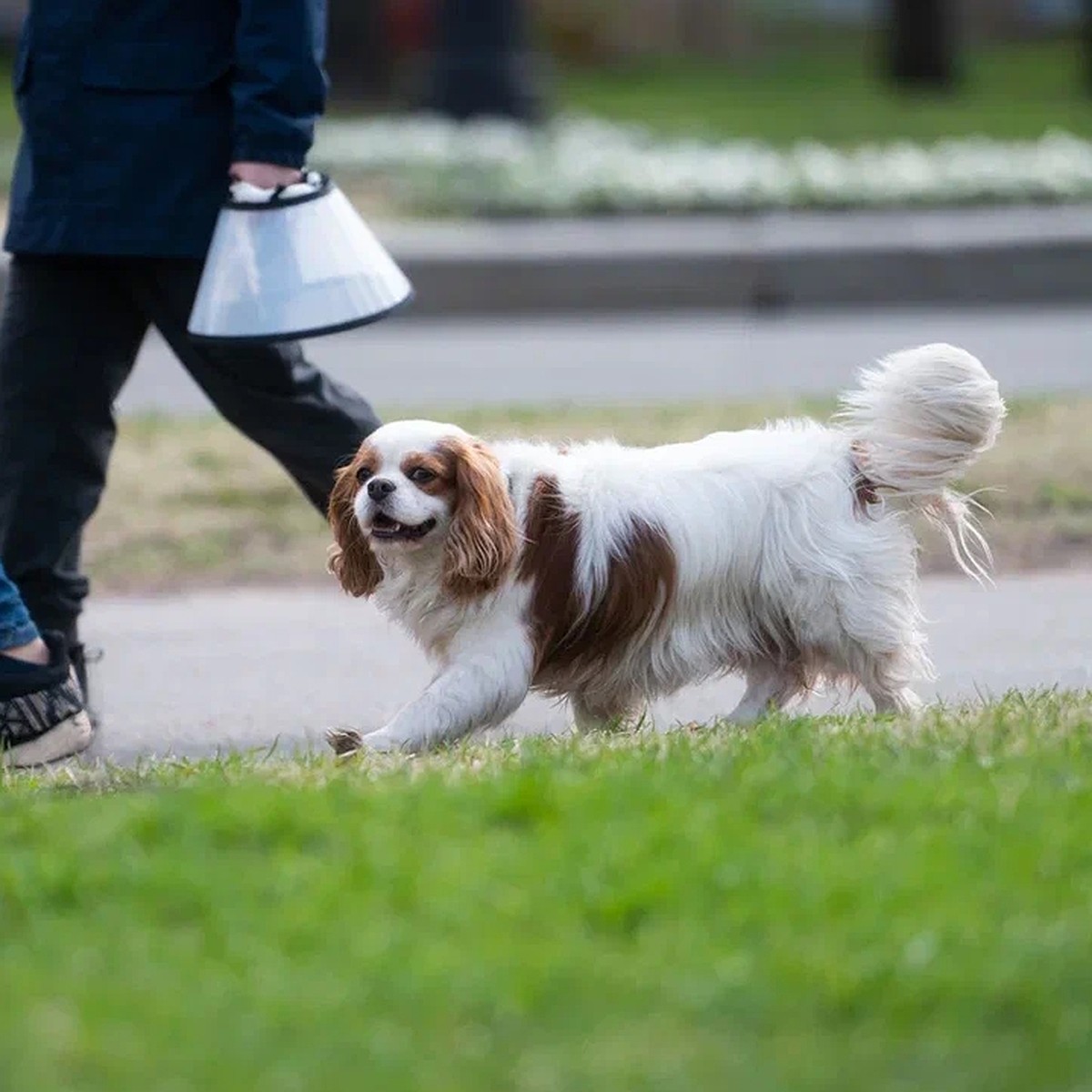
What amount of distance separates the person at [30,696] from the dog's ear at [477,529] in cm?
99

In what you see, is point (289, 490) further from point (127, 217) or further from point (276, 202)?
point (276, 202)

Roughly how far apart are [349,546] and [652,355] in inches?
249

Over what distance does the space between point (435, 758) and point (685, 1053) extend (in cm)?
184

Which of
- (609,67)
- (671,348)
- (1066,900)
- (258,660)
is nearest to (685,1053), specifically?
(1066,900)

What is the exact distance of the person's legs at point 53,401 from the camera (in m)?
5.53

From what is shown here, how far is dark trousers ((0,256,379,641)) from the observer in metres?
5.52

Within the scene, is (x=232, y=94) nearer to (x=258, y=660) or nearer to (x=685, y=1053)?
(x=258, y=660)

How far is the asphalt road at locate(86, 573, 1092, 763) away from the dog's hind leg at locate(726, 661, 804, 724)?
0.20 meters

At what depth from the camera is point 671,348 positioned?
38.2 ft

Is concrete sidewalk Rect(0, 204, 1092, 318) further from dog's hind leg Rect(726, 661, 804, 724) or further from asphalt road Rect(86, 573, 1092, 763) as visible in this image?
dog's hind leg Rect(726, 661, 804, 724)

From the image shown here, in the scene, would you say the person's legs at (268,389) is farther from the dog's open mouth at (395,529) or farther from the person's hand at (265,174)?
the dog's open mouth at (395,529)

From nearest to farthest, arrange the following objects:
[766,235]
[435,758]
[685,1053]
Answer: [685,1053] → [435,758] → [766,235]

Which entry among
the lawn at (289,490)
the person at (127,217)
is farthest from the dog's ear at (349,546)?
the lawn at (289,490)

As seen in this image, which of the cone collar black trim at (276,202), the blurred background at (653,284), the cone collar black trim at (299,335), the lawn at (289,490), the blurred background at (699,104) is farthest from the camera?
the blurred background at (699,104)
